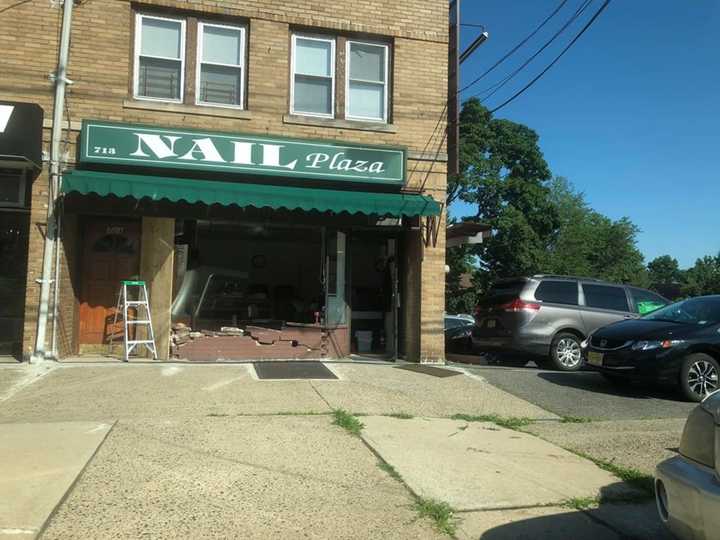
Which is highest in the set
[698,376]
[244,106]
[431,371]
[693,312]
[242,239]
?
[244,106]

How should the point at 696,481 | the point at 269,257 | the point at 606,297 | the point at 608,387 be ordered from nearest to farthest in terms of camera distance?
the point at 696,481 < the point at 608,387 < the point at 606,297 < the point at 269,257

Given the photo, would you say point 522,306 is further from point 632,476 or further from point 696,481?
point 696,481

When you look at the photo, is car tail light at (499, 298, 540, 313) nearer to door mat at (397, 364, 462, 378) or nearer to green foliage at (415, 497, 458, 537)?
door mat at (397, 364, 462, 378)

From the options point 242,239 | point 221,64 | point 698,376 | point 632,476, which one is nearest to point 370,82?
point 221,64

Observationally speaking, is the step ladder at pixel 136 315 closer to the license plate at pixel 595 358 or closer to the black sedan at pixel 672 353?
the license plate at pixel 595 358

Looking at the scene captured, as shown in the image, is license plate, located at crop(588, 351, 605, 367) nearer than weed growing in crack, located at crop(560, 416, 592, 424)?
No

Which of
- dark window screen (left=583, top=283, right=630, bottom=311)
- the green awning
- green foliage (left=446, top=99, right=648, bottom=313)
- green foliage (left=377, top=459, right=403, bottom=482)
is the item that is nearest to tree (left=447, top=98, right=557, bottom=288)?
green foliage (left=446, top=99, right=648, bottom=313)

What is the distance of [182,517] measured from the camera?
412cm

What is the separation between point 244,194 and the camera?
9570mm

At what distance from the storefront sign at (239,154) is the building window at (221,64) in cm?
95

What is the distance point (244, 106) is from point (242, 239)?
2.68 m

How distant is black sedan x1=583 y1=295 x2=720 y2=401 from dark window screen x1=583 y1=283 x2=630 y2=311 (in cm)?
262

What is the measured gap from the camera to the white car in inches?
110

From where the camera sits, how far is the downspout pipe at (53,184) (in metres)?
9.39
